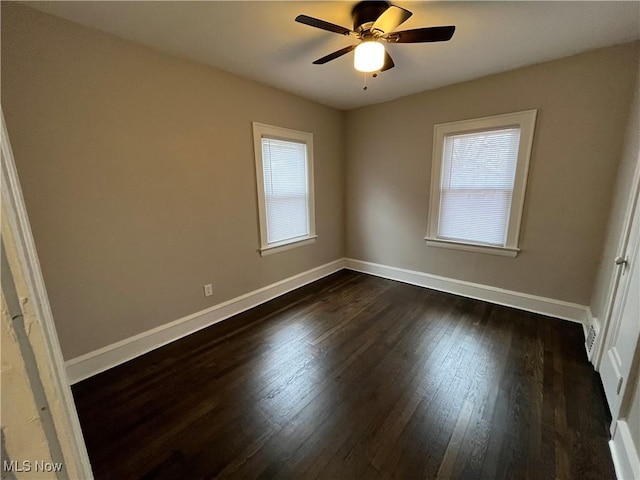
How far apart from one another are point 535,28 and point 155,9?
8.48 ft

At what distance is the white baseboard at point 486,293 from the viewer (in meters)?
2.69

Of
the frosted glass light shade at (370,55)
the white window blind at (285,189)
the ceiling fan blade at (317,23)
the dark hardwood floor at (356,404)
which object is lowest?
the dark hardwood floor at (356,404)

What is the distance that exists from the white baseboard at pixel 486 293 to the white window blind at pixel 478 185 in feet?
1.83

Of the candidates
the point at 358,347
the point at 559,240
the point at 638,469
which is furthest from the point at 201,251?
the point at 559,240

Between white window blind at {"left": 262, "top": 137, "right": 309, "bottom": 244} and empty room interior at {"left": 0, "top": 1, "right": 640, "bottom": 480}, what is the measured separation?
34 millimetres

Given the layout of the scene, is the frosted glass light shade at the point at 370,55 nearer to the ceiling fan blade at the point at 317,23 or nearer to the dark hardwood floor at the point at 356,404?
the ceiling fan blade at the point at 317,23

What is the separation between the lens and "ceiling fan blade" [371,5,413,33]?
1509 millimetres

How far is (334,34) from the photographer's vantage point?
1.98 meters

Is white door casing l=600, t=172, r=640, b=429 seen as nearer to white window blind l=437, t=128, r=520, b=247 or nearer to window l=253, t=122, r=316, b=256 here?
white window blind l=437, t=128, r=520, b=247

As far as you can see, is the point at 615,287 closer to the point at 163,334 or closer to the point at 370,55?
the point at 370,55

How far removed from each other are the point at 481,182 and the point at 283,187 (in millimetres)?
2288

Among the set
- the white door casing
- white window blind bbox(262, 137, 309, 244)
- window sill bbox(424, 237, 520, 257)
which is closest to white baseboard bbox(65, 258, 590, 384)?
window sill bbox(424, 237, 520, 257)

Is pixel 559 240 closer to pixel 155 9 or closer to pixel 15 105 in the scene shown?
pixel 155 9

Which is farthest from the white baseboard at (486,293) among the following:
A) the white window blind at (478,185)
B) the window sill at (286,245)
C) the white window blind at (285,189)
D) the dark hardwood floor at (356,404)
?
the white window blind at (285,189)
